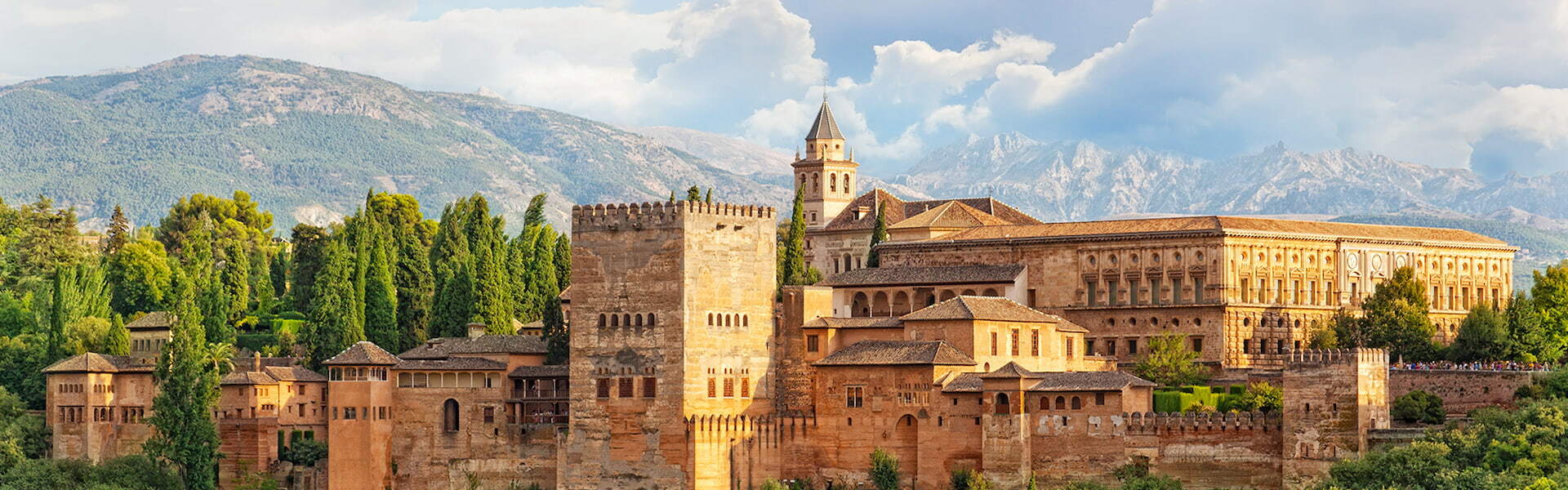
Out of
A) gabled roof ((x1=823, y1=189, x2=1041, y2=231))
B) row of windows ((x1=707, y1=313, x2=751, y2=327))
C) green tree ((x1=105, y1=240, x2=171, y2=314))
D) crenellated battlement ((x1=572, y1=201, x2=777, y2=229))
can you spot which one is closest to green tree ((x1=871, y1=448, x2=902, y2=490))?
row of windows ((x1=707, y1=313, x2=751, y2=327))

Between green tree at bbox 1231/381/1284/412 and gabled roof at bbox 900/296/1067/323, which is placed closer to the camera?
green tree at bbox 1231/381/1284/412

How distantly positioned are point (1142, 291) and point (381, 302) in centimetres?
2706

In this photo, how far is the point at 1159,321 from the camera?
269ft

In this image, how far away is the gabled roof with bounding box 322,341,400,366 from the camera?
74.8 metres

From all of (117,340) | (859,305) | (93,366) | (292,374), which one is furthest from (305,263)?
(859,305)

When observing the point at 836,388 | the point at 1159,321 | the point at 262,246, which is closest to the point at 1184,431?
the point at 836,388

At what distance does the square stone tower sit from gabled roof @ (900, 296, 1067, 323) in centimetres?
480

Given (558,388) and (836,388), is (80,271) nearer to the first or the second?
(558,388)

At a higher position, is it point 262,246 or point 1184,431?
point 262,246

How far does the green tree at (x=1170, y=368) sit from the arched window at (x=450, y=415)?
21507 mm

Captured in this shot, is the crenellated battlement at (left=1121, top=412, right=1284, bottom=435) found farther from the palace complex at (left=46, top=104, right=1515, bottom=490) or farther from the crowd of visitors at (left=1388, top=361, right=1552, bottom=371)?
the crowd of visitors at (left=1388, top=361, right=1552, bottom=371)

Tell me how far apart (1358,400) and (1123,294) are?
21796 mm

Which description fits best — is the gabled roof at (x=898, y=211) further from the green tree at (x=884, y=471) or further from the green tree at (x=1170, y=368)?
the green tree at (x=884, y=471)

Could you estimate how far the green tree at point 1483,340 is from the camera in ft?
238
